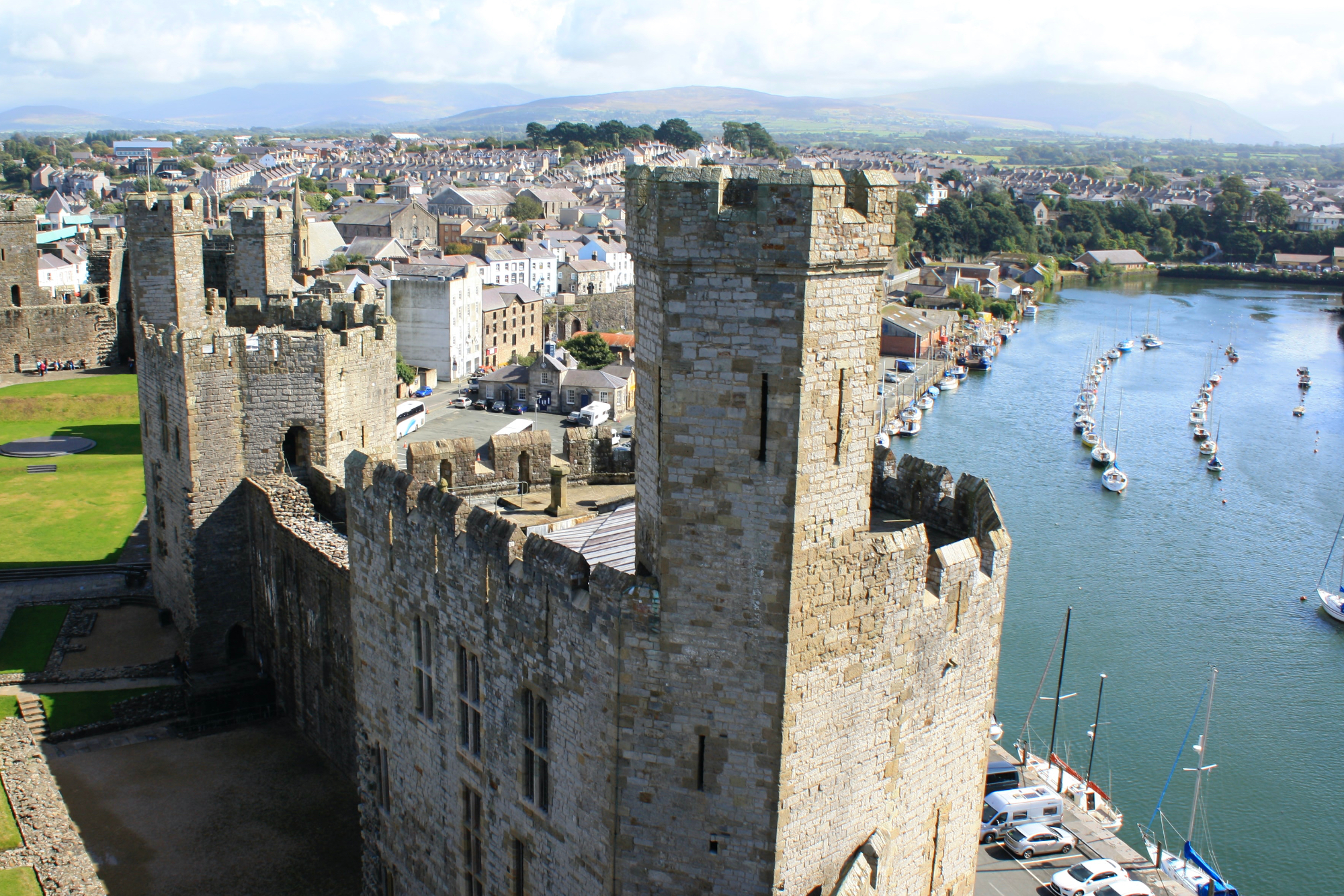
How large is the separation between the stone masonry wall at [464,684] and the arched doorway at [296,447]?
7612mm

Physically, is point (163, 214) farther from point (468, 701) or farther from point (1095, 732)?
point (1095, 732)

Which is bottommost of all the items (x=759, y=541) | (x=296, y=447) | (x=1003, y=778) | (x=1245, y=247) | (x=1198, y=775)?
(x=1198, y=775)

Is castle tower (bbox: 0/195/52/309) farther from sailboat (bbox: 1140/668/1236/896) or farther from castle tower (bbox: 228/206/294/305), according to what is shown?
sailboat (bbox: 1140/668/1236/896)

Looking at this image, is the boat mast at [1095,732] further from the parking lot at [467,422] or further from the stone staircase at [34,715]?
the parking lot at [467,422]

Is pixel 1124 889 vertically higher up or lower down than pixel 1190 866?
higher up

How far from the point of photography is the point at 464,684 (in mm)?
13242

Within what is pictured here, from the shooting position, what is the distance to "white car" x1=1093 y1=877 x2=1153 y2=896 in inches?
855

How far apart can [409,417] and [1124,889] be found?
42297mm

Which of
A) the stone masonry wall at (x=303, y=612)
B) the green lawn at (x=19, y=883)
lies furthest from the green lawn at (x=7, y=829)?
the stone masonry wall at (x=303, y=612)

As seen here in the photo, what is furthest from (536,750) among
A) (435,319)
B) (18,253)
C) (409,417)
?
(435,319)

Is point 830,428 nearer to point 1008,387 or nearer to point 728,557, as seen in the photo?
point 728,557

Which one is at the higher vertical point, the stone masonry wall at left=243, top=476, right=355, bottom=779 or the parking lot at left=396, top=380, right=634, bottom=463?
the stone masonry wall at left=243, top=476, right=355, bottom=779

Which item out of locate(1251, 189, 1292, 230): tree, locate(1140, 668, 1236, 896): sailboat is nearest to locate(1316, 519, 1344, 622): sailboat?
locate(1140, 668, 1236, 896): sailboat

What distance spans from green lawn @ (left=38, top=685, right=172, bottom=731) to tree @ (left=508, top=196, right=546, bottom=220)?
114 m
